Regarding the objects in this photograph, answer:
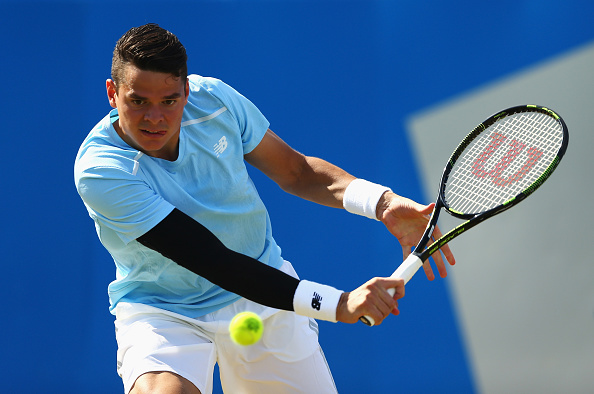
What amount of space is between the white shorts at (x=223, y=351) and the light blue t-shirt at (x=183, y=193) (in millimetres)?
55

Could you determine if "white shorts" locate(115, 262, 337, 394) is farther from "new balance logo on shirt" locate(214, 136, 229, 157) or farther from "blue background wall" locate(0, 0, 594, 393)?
"blue background wall" locate(0, 0, 594, 393)

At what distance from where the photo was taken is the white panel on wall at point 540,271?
4.05 meters

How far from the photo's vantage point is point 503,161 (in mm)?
3064

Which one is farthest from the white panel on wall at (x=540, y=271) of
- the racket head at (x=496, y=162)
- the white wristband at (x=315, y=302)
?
the white wristband at (x=315, y=302)

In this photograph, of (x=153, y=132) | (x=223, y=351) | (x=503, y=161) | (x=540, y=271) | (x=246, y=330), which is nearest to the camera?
(x=246, y=330)

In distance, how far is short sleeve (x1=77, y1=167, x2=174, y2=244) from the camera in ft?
7.81

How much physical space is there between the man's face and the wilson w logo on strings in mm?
1209

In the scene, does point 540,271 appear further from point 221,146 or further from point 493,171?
point 221,146

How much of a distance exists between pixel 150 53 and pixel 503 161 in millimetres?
1446

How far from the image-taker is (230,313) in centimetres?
273

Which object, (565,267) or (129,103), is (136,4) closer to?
(129,103)

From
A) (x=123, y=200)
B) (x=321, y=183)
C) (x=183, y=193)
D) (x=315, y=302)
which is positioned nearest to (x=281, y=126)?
(x=321, y=183)

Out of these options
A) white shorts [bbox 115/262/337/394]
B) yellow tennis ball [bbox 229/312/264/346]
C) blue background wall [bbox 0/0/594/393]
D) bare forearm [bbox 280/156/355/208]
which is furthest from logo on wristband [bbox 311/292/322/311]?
blue background wall [bbox 0/0/594/393]

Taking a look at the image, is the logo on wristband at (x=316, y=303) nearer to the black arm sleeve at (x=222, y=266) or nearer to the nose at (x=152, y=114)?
the black arm sleeve at (x=222, y=266)
